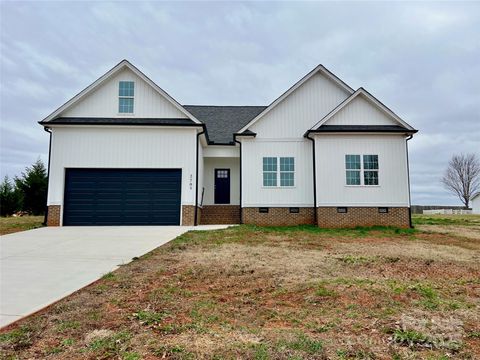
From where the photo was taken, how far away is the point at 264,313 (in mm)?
3773

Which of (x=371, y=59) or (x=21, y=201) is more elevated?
(x=371, y=59)

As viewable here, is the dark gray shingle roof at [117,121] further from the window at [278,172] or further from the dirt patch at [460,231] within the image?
the dirt patch at [460,231]

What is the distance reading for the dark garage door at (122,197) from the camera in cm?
1431

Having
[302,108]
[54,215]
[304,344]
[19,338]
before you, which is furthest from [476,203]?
[19,338]

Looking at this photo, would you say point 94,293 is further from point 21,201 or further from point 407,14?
point 21,201

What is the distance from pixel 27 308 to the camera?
397cm

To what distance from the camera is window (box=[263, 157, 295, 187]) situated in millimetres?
15844

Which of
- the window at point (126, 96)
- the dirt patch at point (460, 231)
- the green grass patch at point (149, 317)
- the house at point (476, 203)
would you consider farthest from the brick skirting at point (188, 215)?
the house at point (476, 203)

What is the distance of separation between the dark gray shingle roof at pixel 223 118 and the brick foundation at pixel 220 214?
3.71 meters

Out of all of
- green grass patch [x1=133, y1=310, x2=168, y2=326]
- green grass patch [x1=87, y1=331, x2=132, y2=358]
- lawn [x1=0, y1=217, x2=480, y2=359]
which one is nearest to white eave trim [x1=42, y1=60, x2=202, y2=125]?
lawn [x1=0, y1=217, x2=480, y2=359]

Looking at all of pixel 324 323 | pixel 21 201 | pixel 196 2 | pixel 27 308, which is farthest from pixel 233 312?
pixel 21 201

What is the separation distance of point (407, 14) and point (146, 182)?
1414 cm

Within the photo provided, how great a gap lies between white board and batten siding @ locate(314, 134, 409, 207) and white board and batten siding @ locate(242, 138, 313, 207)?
0.77m

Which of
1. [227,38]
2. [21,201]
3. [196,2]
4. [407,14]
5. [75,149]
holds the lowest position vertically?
[21,201]
